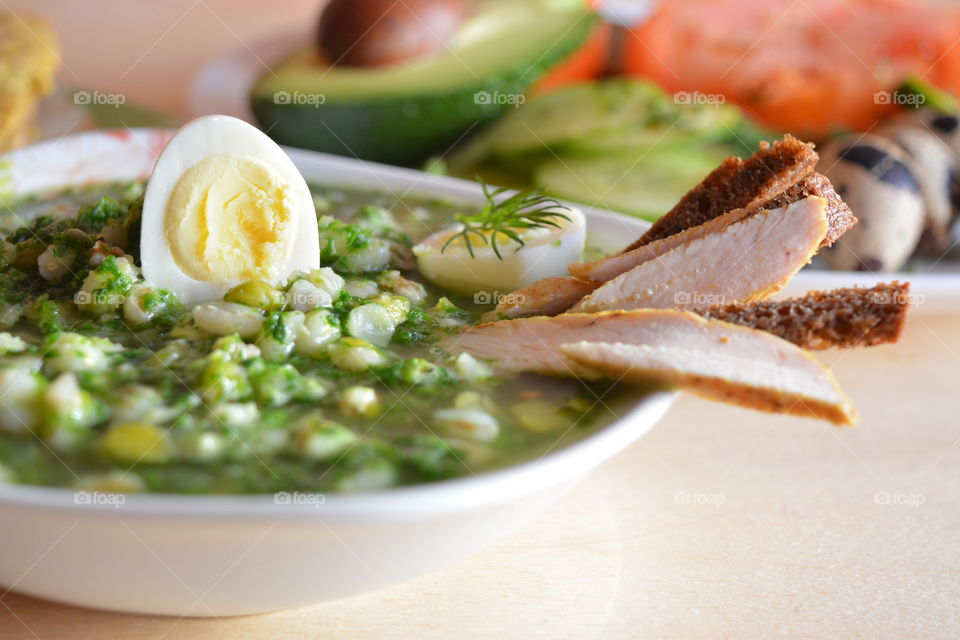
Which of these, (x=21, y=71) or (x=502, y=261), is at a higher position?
(x=502, y=261)

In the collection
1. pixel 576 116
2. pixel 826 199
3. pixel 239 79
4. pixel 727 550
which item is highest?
pixel 826 199

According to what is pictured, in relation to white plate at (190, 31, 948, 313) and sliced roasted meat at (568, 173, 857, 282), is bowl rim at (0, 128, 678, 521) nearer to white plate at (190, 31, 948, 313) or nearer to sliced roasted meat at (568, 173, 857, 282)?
sliced roasted meat at (568, 173, 857, 282)

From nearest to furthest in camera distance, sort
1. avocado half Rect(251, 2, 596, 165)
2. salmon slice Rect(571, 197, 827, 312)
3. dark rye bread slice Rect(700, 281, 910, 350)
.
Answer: dark rye bread slice Rect(700, 281, 910, 350) < salmon slice Rect(571, 197, 827, 312) < avocado half Rect(251, 2, 596, 165)

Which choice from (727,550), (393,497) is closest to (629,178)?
(727,550)

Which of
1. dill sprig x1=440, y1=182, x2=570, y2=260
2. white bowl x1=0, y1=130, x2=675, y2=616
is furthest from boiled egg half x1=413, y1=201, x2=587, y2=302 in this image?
white bowl x1=0, y1=130, x2=675, y2=616

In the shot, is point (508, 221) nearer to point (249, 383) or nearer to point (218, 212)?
point (218, 212)

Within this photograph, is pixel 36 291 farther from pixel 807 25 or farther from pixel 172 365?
pixel 807 25

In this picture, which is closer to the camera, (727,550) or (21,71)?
(727,550)
